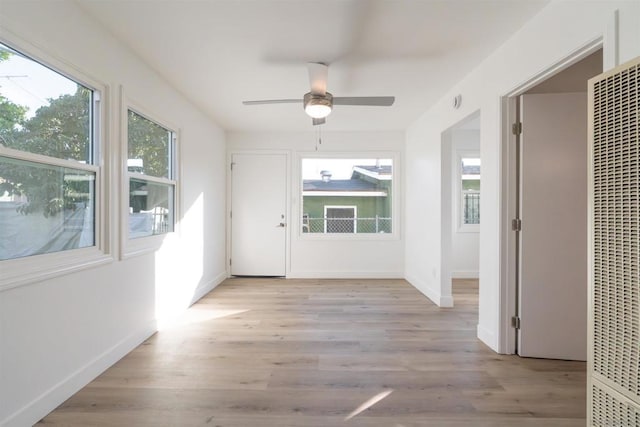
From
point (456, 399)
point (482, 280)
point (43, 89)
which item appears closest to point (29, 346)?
point (43, 89)

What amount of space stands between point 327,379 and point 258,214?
→ 132 inches

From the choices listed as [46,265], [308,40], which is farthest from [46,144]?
[308,40]

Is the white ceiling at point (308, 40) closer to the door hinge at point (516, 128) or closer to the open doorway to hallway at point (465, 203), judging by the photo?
the door hinge at point (516, 128)

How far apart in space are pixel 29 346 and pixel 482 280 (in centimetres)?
311

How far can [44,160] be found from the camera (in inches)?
68.3

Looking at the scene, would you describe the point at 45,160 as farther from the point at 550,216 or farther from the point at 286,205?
the point at 286,205

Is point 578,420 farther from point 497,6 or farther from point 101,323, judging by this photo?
point 101,323

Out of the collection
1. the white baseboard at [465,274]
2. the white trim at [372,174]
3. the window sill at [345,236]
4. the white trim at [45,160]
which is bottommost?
the white baseboard at [465,274]

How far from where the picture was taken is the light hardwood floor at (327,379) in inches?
67.3

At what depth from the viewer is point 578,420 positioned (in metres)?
1.69

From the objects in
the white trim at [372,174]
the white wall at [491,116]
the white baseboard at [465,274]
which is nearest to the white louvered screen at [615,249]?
the white wall at [491,116]

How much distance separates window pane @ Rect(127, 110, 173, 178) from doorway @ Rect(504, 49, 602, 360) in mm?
3007

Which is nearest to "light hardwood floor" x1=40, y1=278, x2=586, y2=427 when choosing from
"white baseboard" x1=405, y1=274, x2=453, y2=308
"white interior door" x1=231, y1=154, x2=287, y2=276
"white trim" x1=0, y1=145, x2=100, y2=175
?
"white baseboard" x1=405, y1=274, x2=453, y2=308

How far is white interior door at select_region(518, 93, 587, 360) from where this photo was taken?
227 centimetres
